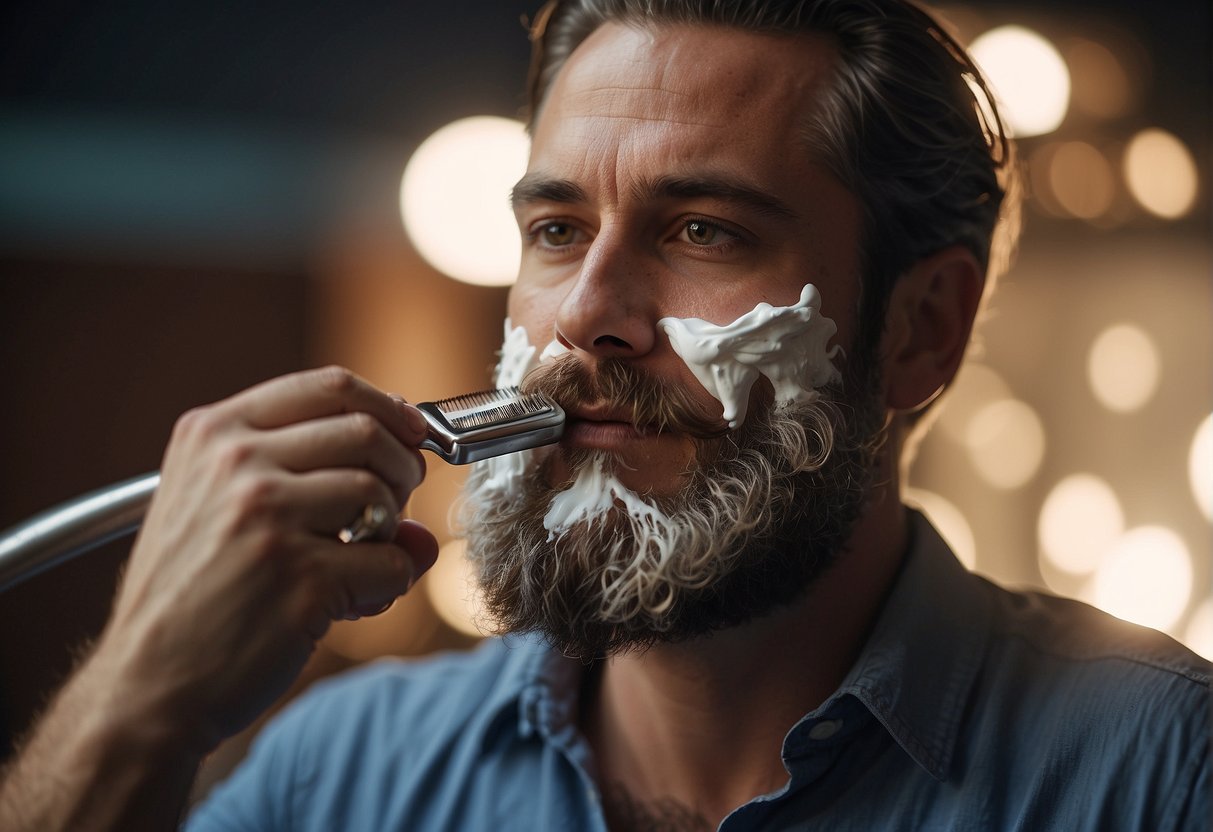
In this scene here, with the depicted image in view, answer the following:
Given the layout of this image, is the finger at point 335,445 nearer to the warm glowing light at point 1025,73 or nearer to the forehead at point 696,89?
the forehead at point 696,89

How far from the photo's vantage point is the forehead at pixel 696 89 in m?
1.04

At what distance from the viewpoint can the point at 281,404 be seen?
81 centimetres

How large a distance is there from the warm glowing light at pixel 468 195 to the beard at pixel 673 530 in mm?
1841

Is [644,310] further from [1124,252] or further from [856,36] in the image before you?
[1124,252]

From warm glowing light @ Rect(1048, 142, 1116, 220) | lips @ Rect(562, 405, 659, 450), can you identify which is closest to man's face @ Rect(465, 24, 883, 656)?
lips @ Rect(562, 405, 659, 450)

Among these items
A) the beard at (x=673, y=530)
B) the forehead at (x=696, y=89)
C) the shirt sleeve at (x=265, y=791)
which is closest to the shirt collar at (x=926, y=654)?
the beard at (x=673, y=530)

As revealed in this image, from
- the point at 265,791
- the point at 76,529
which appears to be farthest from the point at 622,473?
the point at 265,791

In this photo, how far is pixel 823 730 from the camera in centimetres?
100

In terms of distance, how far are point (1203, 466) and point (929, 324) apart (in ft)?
7.53

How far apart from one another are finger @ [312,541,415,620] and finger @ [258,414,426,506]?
6 cm

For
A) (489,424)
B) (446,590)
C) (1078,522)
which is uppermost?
(489,424)

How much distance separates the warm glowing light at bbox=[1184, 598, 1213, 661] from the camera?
285cm

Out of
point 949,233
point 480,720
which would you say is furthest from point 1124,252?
point 480,720

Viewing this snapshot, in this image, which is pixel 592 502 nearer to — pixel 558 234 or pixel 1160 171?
pixel 558 234
